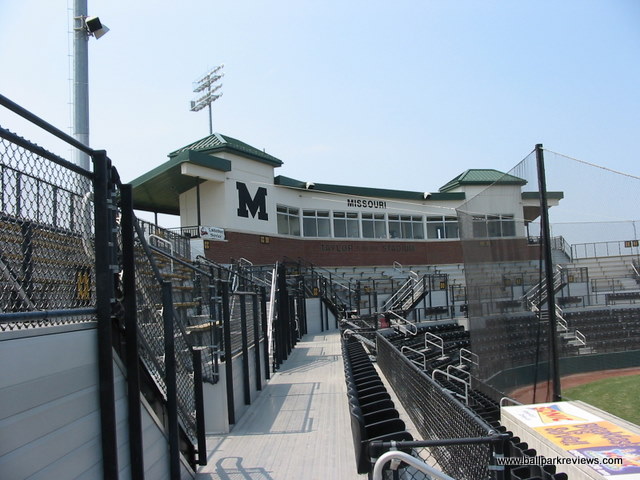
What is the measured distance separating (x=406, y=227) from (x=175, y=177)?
1499cm

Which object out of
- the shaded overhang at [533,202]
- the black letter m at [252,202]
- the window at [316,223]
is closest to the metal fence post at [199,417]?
the shaded overhang at [533,202]

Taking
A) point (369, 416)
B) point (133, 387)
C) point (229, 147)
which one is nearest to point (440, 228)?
point (229, 147)

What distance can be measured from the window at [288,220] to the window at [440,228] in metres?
9.37

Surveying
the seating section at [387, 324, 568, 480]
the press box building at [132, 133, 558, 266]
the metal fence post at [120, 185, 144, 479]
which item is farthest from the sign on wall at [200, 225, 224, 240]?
the metal fence post at [120, 185, 144, 479]

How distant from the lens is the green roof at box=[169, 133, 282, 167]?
73.7ft

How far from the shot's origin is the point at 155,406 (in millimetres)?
4188

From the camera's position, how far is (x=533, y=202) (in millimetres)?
6793

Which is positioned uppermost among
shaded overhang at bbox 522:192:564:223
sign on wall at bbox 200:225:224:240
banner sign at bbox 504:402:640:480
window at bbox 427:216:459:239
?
window at bbox 427:216:459:239

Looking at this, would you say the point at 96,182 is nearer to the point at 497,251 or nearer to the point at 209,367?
the point at 209,367

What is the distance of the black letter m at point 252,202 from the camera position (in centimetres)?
2305

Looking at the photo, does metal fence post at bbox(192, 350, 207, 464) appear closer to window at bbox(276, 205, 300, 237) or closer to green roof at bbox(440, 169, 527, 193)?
window at bbox(276, 205, 300, 237)

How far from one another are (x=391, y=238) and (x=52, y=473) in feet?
94.3

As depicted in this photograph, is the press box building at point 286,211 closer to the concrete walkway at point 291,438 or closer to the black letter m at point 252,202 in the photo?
the black letter m at point 252,202

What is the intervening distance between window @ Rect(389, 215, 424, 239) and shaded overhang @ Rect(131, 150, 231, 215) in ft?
40.4
